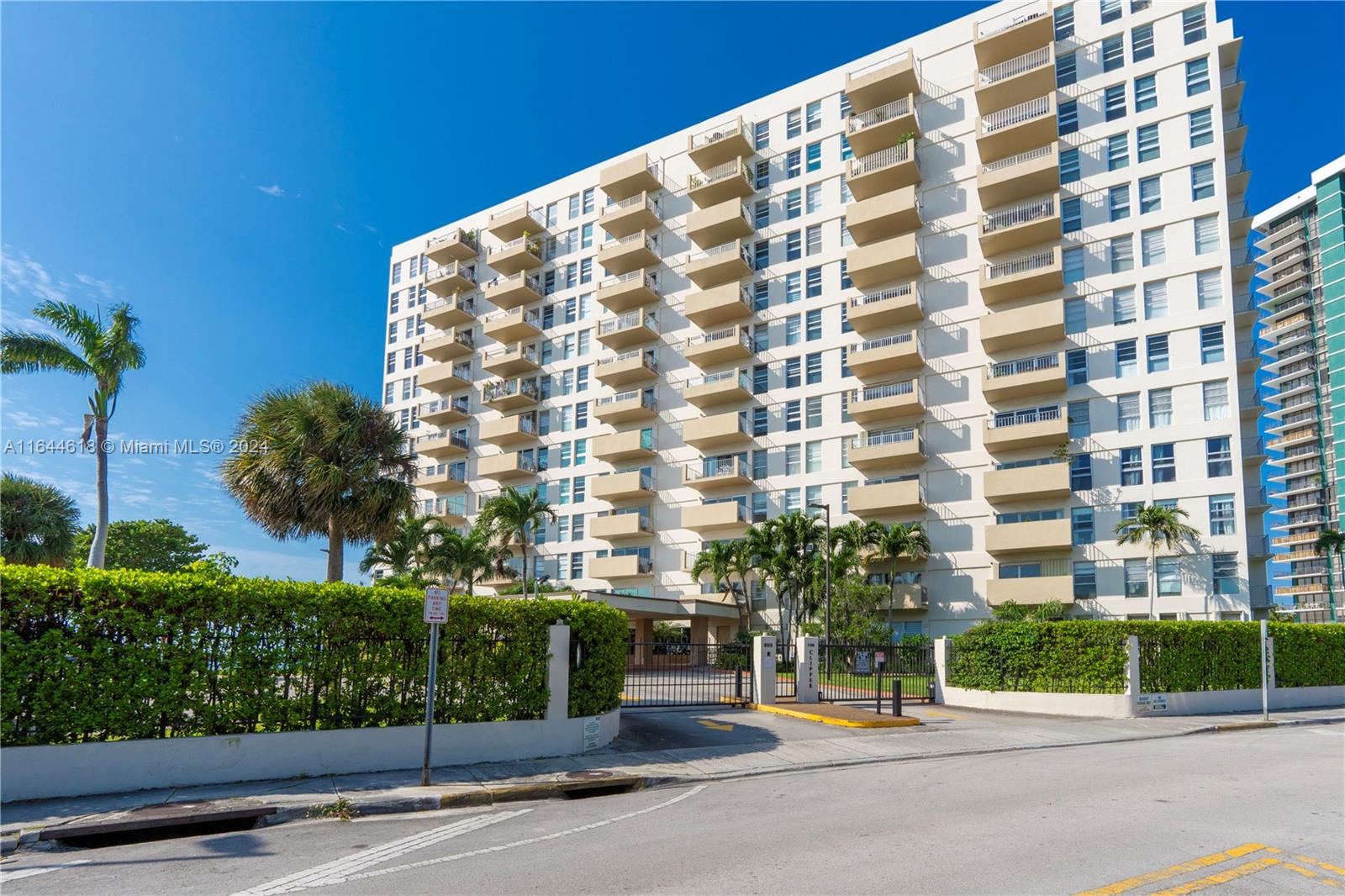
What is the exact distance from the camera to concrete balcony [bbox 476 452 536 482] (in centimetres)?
6238

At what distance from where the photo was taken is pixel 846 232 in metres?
51.9

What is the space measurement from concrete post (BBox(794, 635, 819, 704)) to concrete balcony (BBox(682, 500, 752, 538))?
27.2 metres

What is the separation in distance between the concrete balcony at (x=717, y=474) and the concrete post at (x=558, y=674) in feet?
122

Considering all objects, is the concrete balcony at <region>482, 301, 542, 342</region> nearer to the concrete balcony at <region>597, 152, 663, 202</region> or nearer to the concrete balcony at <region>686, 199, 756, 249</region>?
the concrete balcony at <region>597, 152, 663, 202</region>

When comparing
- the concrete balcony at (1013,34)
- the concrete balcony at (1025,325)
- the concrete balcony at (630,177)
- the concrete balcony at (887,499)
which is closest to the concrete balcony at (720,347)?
the concrete balcony at (887,499)

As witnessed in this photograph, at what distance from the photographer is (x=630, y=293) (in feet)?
191

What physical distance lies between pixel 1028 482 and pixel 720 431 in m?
18.1

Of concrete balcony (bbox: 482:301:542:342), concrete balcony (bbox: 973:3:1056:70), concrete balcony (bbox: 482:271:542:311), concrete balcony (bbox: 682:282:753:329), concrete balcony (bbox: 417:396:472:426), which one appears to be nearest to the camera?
concrete balcony (bbox: 973:3:1056:70)

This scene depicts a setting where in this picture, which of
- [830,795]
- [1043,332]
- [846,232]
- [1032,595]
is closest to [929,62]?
[846,232]

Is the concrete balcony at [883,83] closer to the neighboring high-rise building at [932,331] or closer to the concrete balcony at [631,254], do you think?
the neighboring high-rise building at [932,331]

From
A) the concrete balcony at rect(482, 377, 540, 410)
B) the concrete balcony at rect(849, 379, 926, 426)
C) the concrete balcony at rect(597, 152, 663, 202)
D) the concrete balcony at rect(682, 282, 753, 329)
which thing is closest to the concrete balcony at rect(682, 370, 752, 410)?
the concrete balcony at rect(682, 282, 753, 329)

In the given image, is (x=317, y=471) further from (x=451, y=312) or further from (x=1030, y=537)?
(x=451, y=312)

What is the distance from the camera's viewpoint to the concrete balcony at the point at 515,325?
64137 mm

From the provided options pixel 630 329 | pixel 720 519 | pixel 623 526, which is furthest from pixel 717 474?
pixel 630 329
